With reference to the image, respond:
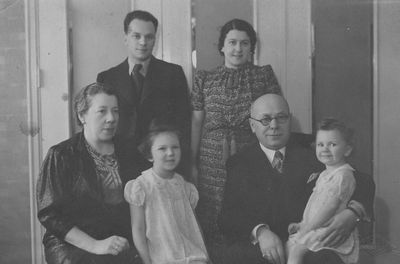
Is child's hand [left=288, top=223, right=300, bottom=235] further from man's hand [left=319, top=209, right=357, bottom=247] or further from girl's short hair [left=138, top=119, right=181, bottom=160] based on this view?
girl's short hair [left=138, top=119, right=181, bottom=160]

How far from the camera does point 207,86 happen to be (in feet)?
5.28

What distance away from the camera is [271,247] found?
4.57 ft

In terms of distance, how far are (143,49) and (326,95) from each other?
2.27 ft

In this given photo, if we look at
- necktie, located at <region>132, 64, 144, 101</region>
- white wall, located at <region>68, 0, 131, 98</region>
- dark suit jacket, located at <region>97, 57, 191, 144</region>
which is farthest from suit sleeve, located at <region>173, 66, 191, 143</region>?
white wall, located at <region>68, 0, 131, 98</region>

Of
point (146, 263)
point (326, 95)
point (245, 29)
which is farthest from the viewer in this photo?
point (326, 95)

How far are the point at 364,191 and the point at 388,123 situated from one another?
40 centimetres

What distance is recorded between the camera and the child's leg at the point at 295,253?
136 cm

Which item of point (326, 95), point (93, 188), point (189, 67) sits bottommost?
point (93, 188)

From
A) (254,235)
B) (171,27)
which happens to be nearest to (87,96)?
(171,27)

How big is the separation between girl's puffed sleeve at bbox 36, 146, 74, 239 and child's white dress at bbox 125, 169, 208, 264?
0.19 meters

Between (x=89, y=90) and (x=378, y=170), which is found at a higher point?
(x=89, y=90)

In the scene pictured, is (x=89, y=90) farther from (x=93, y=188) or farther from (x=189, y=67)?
(x=189, y=67)

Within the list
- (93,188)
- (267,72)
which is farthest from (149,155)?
(267,72)

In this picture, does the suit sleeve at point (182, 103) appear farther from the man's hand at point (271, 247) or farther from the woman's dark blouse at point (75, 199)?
the man's hand at point (271, 247)
